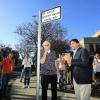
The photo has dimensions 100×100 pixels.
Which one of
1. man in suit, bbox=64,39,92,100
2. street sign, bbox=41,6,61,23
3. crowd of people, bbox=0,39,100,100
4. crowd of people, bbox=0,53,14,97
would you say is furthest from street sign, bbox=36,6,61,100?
crowd of people, bbox=0,53,14,97

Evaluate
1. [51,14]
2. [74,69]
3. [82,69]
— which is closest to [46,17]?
[51,14]

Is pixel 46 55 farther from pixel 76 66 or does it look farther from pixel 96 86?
pixel 96 86

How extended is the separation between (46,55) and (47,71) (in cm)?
43

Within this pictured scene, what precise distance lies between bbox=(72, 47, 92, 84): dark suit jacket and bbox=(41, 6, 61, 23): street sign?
1.16 metres

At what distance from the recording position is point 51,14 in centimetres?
883

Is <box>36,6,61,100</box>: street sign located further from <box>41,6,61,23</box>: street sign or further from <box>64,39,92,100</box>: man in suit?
<box>64,39,92,100</box>: man in suit

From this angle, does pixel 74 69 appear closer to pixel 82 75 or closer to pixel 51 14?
pixel 82 75

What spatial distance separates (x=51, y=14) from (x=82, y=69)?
1745 millimetres

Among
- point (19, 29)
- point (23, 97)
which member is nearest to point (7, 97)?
point (23, 97)

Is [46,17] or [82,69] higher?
[46,17]

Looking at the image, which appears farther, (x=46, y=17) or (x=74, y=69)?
(x=46, y=17)

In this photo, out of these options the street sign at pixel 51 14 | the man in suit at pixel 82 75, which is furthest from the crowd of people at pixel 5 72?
the man in suit at pixel 82 75

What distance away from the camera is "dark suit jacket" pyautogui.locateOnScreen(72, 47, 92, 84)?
793cm

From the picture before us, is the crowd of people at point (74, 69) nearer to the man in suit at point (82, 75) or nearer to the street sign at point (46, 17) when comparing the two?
the man in suit at point (82, 75)
